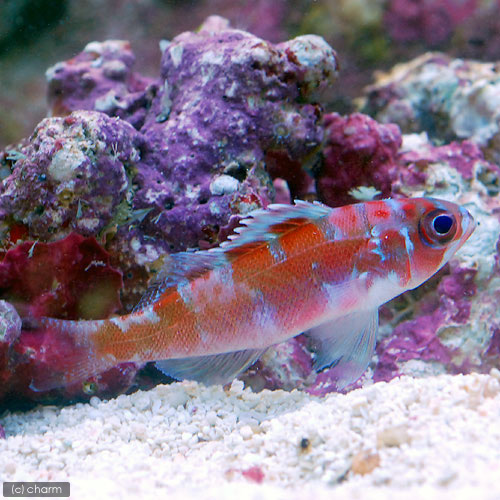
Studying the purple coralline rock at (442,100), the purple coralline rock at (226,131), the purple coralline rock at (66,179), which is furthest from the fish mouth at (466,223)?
the purple coralline rock at (442,100)

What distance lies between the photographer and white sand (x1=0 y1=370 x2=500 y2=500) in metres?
1.98

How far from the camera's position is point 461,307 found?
4.02 metres

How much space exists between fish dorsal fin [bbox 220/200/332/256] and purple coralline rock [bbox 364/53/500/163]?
12.3ft

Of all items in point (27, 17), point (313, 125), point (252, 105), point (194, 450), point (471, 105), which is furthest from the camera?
point (27, 17)

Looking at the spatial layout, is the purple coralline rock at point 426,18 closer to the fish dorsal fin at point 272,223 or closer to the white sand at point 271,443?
the fish dorsal fin at point 272,223

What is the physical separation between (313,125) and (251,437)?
261 cm

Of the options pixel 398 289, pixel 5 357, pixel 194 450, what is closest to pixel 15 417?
pixel 5 357

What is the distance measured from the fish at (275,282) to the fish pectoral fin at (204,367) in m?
0.15

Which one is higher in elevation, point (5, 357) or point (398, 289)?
point (398, 289)

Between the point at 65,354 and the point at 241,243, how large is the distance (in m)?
1.31

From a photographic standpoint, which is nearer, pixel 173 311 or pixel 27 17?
→ pixel 173 311

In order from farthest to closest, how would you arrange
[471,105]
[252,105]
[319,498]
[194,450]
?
1. [471,105]
2. [252,105]
3. [194,450]
4. [319,498]

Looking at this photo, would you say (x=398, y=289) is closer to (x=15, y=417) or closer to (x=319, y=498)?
(x=319, y=498)

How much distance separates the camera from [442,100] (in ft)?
21.7
